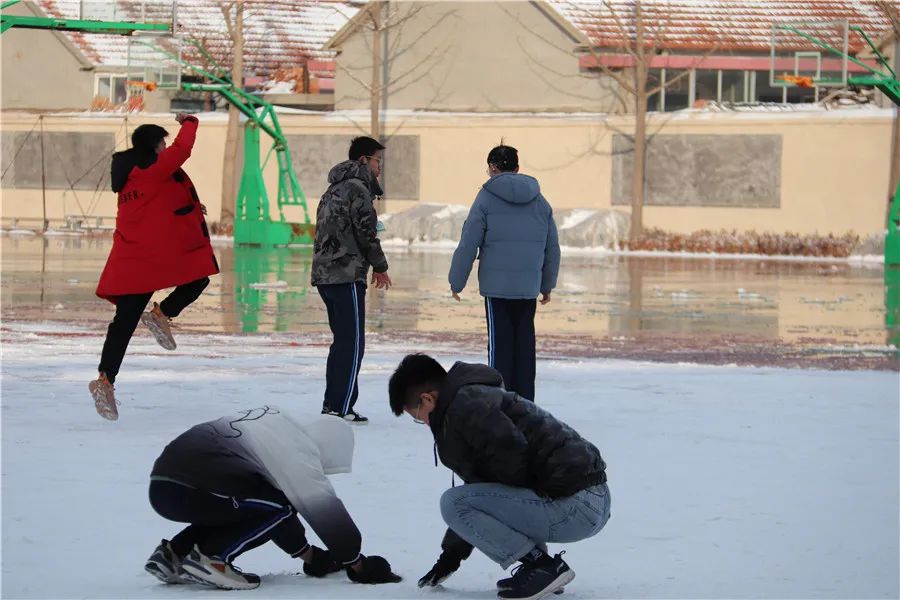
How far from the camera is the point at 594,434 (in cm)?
841

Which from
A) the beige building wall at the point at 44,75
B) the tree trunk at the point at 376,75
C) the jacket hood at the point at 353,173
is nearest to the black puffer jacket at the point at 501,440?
the jacket hood at the point at 353,173

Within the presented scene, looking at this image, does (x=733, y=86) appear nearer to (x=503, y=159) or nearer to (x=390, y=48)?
(x=390, y=48)

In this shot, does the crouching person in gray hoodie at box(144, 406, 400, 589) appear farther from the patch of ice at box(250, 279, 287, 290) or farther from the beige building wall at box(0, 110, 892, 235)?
the beige building wall at box(0, 110, 892, 235)

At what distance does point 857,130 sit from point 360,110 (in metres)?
12.7

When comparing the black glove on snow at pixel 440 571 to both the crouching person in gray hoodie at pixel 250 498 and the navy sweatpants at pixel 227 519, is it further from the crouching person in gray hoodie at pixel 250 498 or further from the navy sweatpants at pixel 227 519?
the navy sweatpants at pixel 227 519

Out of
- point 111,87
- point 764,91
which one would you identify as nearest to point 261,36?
point 111,87

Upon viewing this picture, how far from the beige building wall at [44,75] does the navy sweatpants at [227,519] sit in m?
40.1

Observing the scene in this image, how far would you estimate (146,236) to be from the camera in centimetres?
852

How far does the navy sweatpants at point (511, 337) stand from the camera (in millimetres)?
8570

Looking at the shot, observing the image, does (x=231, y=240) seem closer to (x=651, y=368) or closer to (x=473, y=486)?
(x=651, y=368)

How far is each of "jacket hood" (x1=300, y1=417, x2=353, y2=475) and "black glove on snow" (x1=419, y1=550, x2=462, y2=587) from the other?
453 millimetres

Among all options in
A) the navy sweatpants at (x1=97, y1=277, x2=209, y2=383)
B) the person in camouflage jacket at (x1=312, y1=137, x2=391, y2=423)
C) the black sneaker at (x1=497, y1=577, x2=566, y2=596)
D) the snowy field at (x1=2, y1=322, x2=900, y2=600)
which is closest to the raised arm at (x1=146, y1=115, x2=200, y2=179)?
the navy sweatpants at (x1=97, y1=277, x2=209, y2=383)

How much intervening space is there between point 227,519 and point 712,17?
3603 centimetres

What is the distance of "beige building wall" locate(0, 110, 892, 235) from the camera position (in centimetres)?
3462
